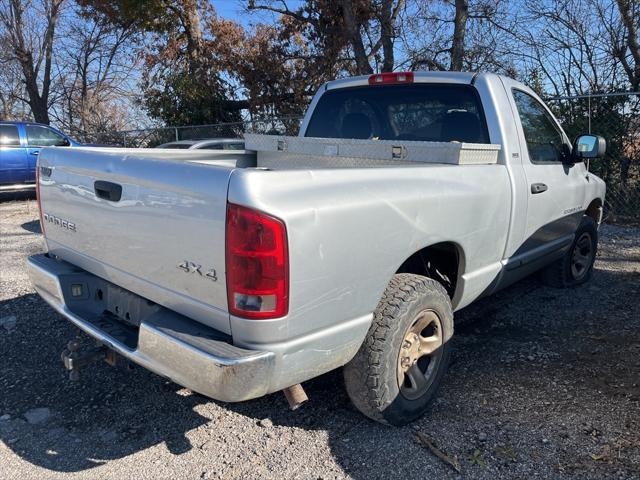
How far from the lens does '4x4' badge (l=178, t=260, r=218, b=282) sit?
221 cm

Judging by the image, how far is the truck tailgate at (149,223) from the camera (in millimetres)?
2199

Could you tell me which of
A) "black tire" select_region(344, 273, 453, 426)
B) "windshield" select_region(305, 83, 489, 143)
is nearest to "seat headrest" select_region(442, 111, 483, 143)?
"windshield" select_region(305, 83, 489, 143)

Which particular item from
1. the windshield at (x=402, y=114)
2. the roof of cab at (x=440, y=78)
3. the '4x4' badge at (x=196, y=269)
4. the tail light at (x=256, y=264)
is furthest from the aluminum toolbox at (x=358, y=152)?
the '4x4' badge at (x=196, y=269)

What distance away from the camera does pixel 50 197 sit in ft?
10.5

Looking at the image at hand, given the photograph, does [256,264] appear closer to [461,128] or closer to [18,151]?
[461,128]

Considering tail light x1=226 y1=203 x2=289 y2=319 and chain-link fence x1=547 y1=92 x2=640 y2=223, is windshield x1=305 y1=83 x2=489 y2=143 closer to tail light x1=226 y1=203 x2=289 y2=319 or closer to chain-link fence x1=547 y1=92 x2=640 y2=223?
tail light x1=226 y1=203 x2=289 y2=319

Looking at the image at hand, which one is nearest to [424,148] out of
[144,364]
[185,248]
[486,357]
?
[486,357]

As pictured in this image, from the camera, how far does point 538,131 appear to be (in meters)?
4.25

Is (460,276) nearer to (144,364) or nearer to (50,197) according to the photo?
(144,364)

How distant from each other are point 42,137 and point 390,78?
1056cm

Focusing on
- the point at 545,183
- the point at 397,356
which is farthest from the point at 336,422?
the point at 545,183

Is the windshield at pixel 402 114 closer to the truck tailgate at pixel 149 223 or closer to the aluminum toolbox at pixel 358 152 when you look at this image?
the aluminum toolbox at pixel 358 152

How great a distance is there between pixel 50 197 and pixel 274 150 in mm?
1730

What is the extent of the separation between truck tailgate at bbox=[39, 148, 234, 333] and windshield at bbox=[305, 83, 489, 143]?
6.83 ft
